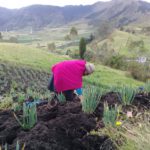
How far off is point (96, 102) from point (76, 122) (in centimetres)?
71

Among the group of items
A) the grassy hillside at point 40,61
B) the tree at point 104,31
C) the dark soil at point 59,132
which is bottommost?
the tree at point 104,31

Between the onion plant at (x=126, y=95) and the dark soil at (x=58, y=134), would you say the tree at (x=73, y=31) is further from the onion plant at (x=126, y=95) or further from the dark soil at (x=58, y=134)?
the dark soil at (x=58, y=134)

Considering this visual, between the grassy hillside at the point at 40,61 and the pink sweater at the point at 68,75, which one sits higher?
the pink sweater at the point at 68,75

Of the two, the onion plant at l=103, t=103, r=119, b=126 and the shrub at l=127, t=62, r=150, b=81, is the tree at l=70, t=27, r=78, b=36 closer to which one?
the shrub at l=127, t=62, r=150, b=81

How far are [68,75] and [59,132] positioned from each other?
8.30 feet

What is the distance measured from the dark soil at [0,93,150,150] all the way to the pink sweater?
1.42 m

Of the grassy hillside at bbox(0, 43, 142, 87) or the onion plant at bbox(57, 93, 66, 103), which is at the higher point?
the onion plant at bbox(57, 93, 66, 103)

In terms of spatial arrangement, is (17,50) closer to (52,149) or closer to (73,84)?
(73,84)

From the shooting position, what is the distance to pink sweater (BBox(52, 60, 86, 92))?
7.11 metres

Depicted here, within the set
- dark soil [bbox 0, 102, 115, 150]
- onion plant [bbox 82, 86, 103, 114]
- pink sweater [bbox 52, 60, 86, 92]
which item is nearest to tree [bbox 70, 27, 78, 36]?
pink sweater [bbox 52, 60, 86, 92]

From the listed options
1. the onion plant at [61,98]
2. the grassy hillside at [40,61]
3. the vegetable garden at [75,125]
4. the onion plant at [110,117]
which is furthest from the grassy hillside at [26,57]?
the onion plant at [110,117]

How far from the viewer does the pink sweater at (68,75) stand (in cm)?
711

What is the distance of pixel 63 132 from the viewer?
15.4ft

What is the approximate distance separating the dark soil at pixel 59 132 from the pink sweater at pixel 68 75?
1.42 meters
